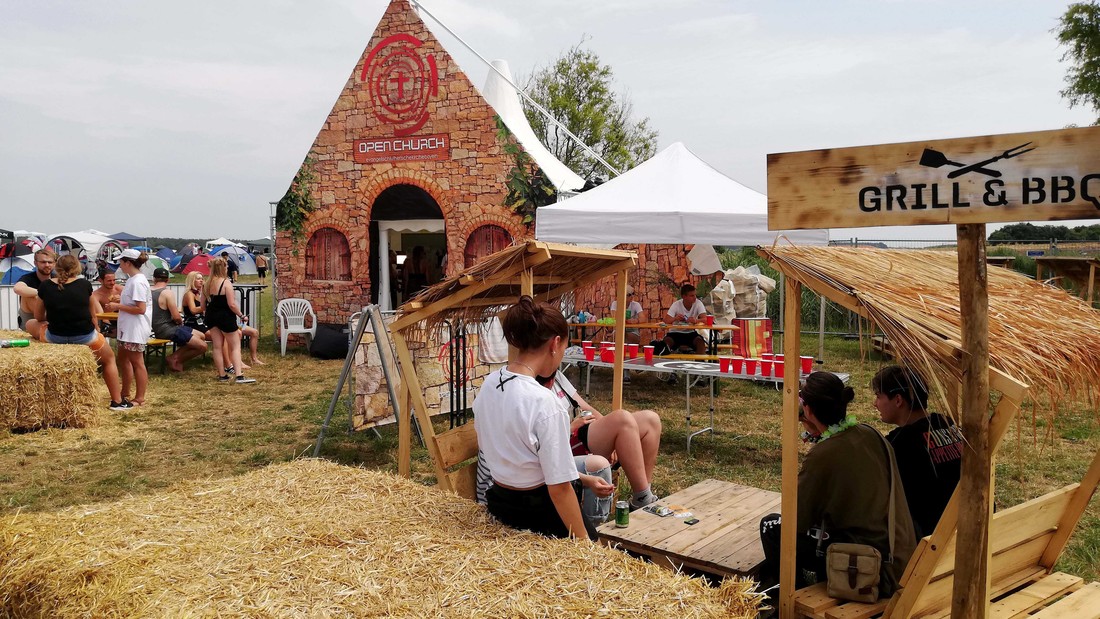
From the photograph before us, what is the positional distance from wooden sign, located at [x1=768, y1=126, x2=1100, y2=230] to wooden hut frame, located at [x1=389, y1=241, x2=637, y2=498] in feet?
5.24

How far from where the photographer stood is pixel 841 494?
3.24 metres

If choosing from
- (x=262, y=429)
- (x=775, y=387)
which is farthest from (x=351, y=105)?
(x=775, y=387)

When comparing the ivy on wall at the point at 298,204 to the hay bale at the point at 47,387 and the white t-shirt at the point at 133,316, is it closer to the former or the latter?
the white t-shirt at the point at 133,316

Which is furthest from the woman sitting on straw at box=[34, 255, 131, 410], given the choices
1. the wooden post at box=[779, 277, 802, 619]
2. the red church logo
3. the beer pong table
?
the wooden post at box=[779, 277, 802, 619]

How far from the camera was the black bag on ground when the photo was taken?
13062mm

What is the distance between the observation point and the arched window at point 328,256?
14.2m

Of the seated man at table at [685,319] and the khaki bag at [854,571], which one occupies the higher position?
the seated man at table at [685,319]

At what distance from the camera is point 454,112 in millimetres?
13219

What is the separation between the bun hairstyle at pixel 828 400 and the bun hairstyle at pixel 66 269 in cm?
786

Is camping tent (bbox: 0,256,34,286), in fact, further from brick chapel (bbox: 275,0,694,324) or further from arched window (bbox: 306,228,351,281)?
arched window (bbox: 306,228,351,281)

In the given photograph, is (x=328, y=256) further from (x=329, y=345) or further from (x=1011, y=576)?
(x=1011, y=576)

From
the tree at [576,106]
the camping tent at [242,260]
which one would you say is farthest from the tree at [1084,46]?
the camping tent at [242,260]

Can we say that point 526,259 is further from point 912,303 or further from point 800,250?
point 912,303

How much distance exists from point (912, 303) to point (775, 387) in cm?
741
